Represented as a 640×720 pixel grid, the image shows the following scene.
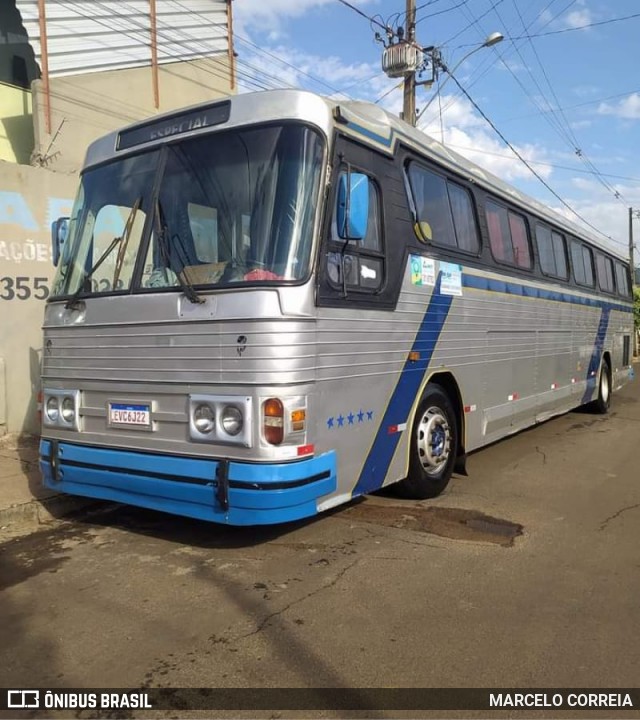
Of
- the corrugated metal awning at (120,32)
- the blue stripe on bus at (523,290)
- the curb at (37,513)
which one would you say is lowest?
the curb at (37,513)

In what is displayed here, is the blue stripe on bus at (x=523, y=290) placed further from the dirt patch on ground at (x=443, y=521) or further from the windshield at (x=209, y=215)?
the windshield at (x=209, y=215)

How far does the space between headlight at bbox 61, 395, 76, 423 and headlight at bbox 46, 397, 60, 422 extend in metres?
0.08

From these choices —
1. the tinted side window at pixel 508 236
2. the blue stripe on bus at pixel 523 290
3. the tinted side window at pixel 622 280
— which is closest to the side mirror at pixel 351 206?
the blue stripe on bus at pixel 523 290

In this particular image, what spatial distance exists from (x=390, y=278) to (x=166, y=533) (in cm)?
272

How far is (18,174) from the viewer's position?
8.05 meters

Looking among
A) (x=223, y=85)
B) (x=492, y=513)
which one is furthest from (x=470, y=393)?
(x=223, y=85)

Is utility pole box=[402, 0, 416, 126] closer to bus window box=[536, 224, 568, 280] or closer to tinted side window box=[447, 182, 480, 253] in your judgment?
bus window box=[536, 224, 568, 280]

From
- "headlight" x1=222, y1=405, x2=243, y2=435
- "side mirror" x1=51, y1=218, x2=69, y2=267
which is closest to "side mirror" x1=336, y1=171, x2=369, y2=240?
"headlight" x1=222, y1=405, x2=243, y2=435

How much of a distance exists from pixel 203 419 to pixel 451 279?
9.66ft

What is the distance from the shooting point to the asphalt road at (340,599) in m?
3.18

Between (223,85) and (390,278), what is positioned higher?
(223,85)

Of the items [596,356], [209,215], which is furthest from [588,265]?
[209,215]

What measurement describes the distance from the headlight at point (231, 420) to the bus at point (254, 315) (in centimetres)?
1

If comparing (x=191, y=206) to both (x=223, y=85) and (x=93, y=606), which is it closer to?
(x=93, y=606)
